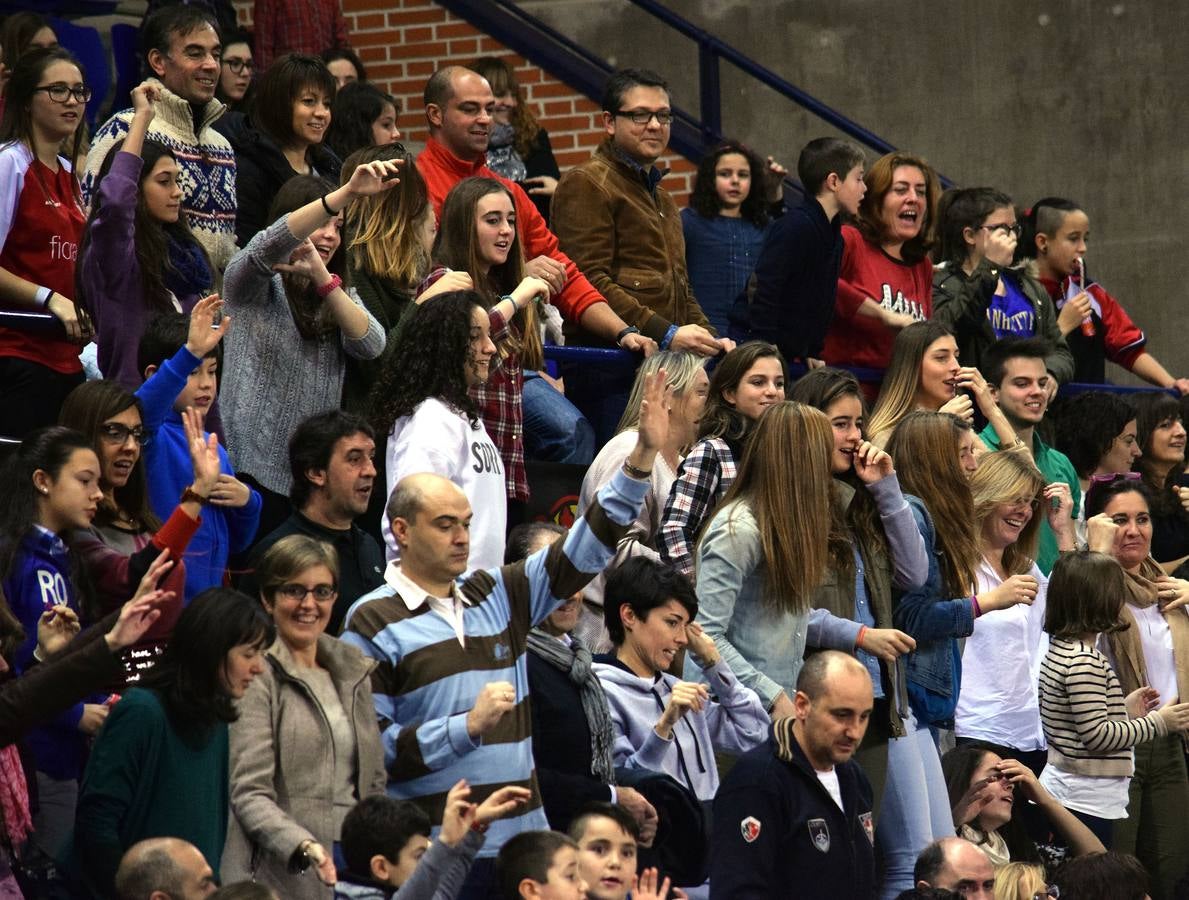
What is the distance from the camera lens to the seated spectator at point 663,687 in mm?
6621

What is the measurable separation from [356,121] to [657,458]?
9.34 ft

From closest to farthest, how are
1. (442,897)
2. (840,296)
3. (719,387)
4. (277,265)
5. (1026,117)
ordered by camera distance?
1. (442,897)
2. (277,265)
3. (719,387)
4. (840,296)
5. (1026,117)

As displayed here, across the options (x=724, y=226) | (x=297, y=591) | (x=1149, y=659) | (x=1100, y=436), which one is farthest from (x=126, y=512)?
(x=1100, y=436)

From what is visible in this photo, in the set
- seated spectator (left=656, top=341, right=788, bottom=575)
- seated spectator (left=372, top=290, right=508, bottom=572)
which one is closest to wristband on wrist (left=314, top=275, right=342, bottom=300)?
seated spectator (left=372, top=290, right=508, bottom=572)

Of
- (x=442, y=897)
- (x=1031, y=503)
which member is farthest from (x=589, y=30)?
(x=442, y=897)

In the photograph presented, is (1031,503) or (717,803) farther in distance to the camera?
(1031,503)

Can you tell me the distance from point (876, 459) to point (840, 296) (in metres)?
2.42

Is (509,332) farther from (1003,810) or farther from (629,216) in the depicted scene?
(1003,810)

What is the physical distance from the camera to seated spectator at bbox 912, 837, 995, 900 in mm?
6691

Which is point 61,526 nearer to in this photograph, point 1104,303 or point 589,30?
point 1104,303

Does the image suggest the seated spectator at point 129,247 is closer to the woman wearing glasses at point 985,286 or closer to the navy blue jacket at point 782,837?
the navy blue jacket at point 782,837

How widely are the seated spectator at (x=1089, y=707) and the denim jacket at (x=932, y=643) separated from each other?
3.07 feet

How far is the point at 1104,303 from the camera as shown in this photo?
1087 cm

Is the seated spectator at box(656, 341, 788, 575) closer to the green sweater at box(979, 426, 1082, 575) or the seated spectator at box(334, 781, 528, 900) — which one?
the green sweater at box(979, 426, 1082, 575)
